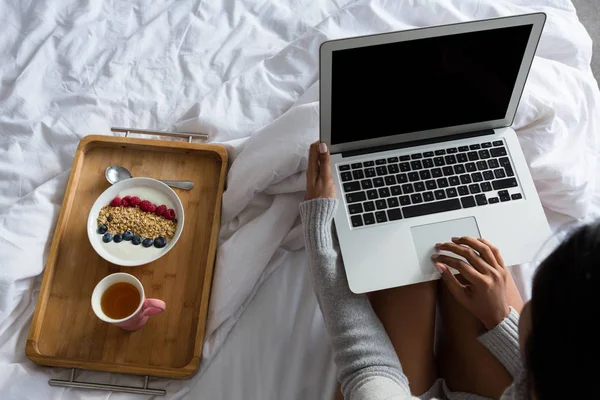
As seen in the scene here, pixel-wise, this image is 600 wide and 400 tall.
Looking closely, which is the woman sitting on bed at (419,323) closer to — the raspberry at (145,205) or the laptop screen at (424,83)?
the laptop screen at (424,83)

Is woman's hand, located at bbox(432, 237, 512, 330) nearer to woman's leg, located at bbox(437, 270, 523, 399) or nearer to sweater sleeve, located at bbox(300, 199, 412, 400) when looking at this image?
woman's leg, located at bbox(437, 270, 523, 399)

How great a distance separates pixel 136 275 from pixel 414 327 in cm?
45

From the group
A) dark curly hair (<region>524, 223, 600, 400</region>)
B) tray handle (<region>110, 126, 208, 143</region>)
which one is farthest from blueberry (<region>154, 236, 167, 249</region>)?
dark curly hair (<region>524, 223, 600, 400</region>)

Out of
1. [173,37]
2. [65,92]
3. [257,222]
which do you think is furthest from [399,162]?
[65,92]

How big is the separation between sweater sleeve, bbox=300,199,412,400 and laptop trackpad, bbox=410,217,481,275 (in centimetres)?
11

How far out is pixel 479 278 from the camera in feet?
2.67

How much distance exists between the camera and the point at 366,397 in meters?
0.75

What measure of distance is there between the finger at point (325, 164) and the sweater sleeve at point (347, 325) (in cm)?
4

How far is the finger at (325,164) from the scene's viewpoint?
2.84 ft

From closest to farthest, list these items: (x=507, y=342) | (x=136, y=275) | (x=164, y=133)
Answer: (x=507, y=342) < (x=136, y=275) < (x=164, y=133)

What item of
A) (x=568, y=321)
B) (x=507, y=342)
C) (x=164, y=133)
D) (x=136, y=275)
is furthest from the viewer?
(x=164, y=133)

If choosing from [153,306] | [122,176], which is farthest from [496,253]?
[122,176]

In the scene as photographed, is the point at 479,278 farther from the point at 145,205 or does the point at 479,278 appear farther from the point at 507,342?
the point at 145,205

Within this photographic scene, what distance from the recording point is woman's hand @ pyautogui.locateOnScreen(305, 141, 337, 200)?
870 mm
